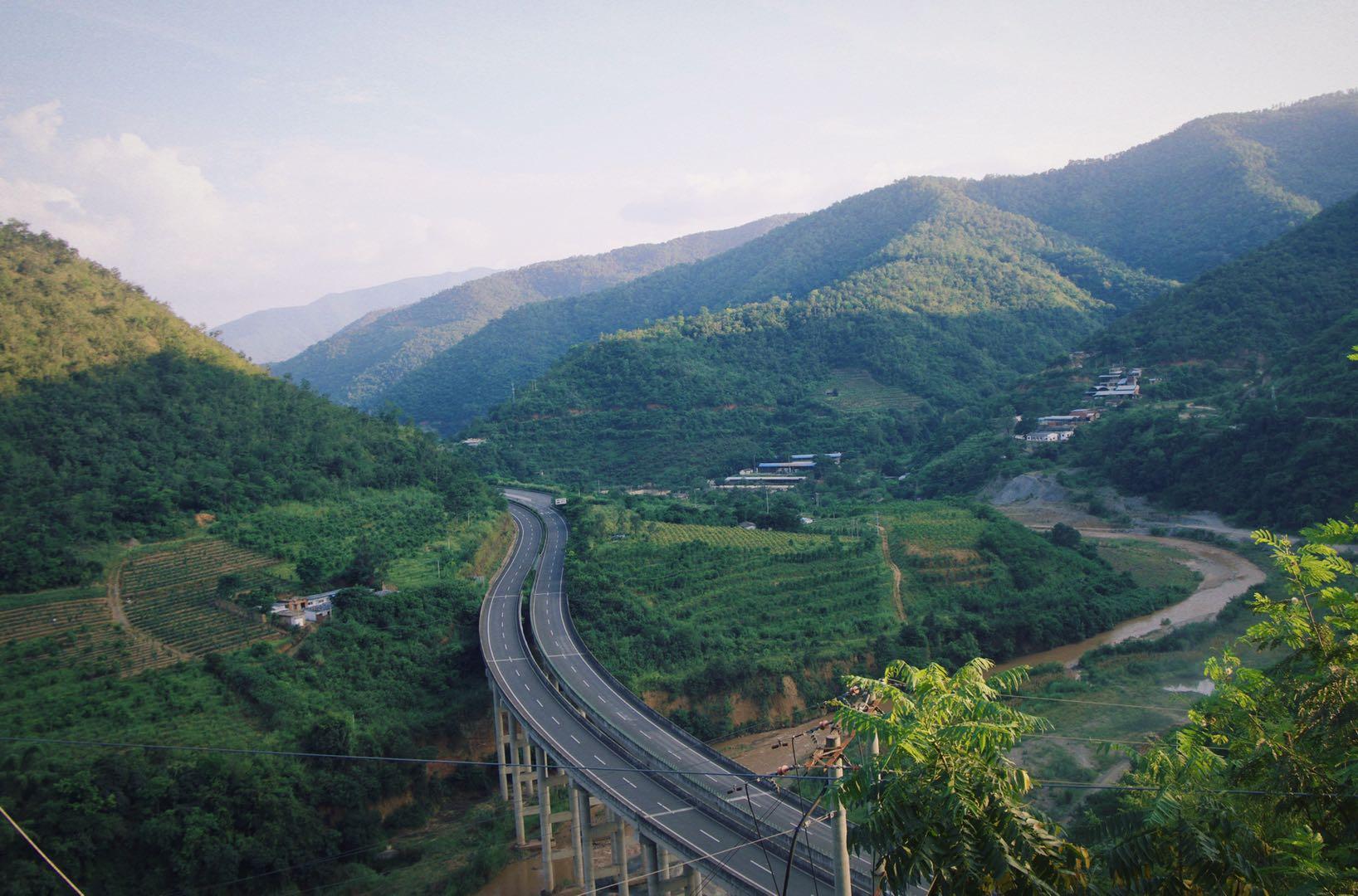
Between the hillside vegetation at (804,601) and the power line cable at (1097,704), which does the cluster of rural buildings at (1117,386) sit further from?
the power line cable at (1097,704)

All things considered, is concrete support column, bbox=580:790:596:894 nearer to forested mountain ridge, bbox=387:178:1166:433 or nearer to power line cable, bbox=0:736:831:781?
power line cable, bbox=0:736:831:781

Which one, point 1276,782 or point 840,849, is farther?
point 1276,782

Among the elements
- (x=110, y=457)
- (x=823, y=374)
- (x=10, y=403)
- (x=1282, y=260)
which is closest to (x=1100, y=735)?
(x=110, y=457)

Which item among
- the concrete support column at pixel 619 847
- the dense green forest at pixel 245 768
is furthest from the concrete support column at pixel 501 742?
the concrete support column at pixel 619 847

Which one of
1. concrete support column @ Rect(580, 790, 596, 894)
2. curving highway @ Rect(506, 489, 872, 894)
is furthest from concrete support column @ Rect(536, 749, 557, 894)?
curving highway @ Rect(506, 489, 872, 894)

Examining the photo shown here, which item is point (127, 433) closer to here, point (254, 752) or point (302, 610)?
point (302, 610)

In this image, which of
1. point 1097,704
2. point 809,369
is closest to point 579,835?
point 1097,704
